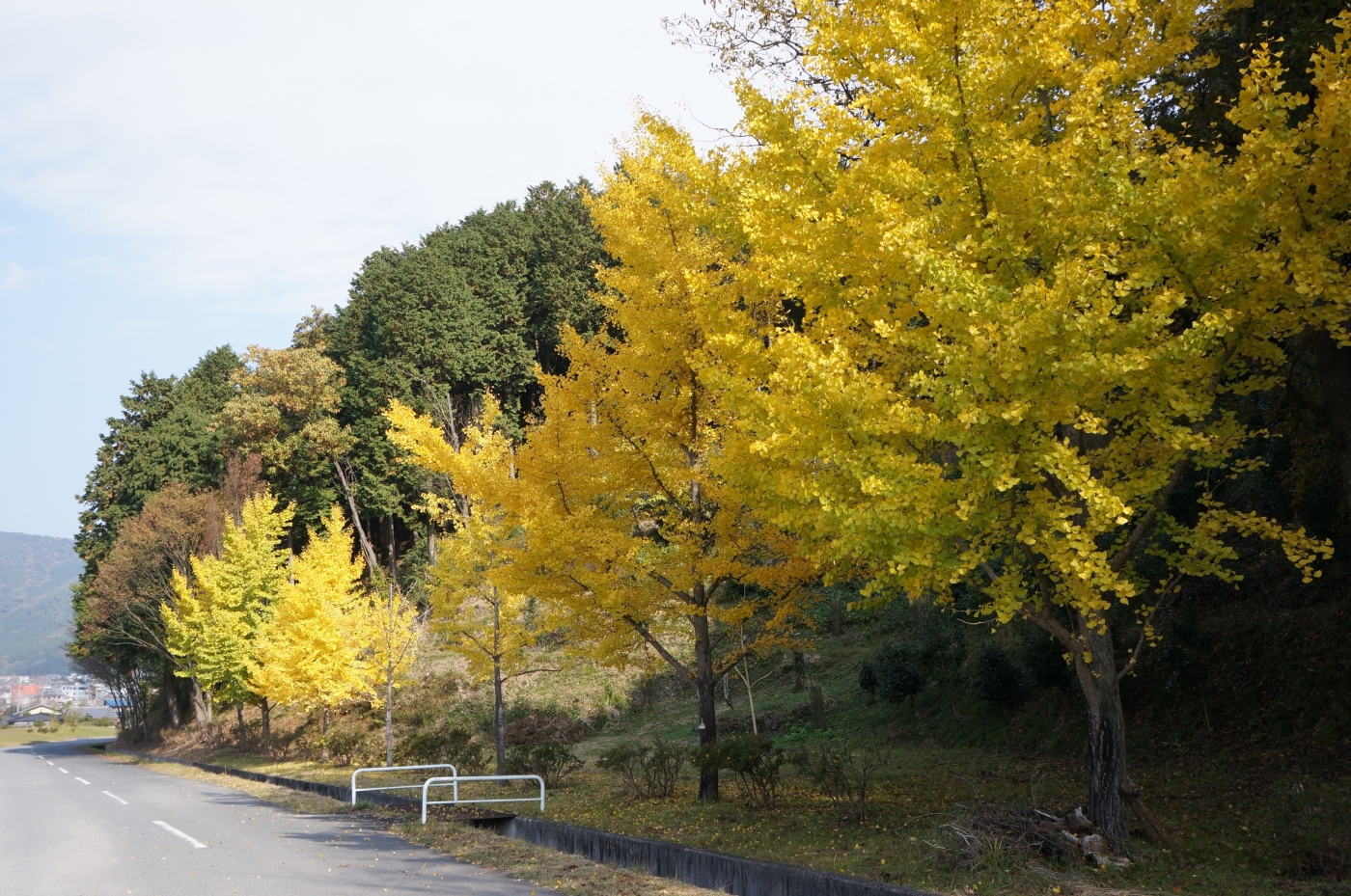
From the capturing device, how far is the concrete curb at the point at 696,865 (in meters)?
6.29

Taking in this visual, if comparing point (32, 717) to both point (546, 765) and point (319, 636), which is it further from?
point (546, 765)

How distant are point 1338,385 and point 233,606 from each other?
31.0m

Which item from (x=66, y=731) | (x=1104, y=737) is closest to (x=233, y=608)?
(x=1104, y=737)

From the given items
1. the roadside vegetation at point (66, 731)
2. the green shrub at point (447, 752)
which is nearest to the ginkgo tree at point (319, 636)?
the green shrub at point (447, 752)

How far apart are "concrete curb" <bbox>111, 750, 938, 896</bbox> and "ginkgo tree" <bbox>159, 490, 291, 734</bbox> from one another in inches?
852

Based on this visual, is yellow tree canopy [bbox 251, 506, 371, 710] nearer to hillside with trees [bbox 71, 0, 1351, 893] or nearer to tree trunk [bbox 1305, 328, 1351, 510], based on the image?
hillside with trees [bbox 71, 0, 1351, 893]

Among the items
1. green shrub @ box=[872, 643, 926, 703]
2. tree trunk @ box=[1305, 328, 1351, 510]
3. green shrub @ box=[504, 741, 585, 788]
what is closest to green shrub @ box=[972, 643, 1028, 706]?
green shrub @ box=[872, 643, 926, 703]

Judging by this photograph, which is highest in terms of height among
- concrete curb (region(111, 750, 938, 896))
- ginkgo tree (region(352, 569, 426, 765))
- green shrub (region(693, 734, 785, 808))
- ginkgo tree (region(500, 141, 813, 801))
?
ginkgo tree (region(500, 141, 813, 801))

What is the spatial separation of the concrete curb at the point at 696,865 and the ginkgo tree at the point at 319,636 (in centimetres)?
1280

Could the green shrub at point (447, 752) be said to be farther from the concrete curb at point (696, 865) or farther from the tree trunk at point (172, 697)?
the tree trunk at point (172, 697)

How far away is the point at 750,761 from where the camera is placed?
33.9 ft

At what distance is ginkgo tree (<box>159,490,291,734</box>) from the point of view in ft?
95.8

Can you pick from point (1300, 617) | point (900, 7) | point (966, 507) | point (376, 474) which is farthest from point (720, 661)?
point (376, 474)

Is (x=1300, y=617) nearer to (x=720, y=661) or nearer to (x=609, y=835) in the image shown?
(x=720, y=661)
